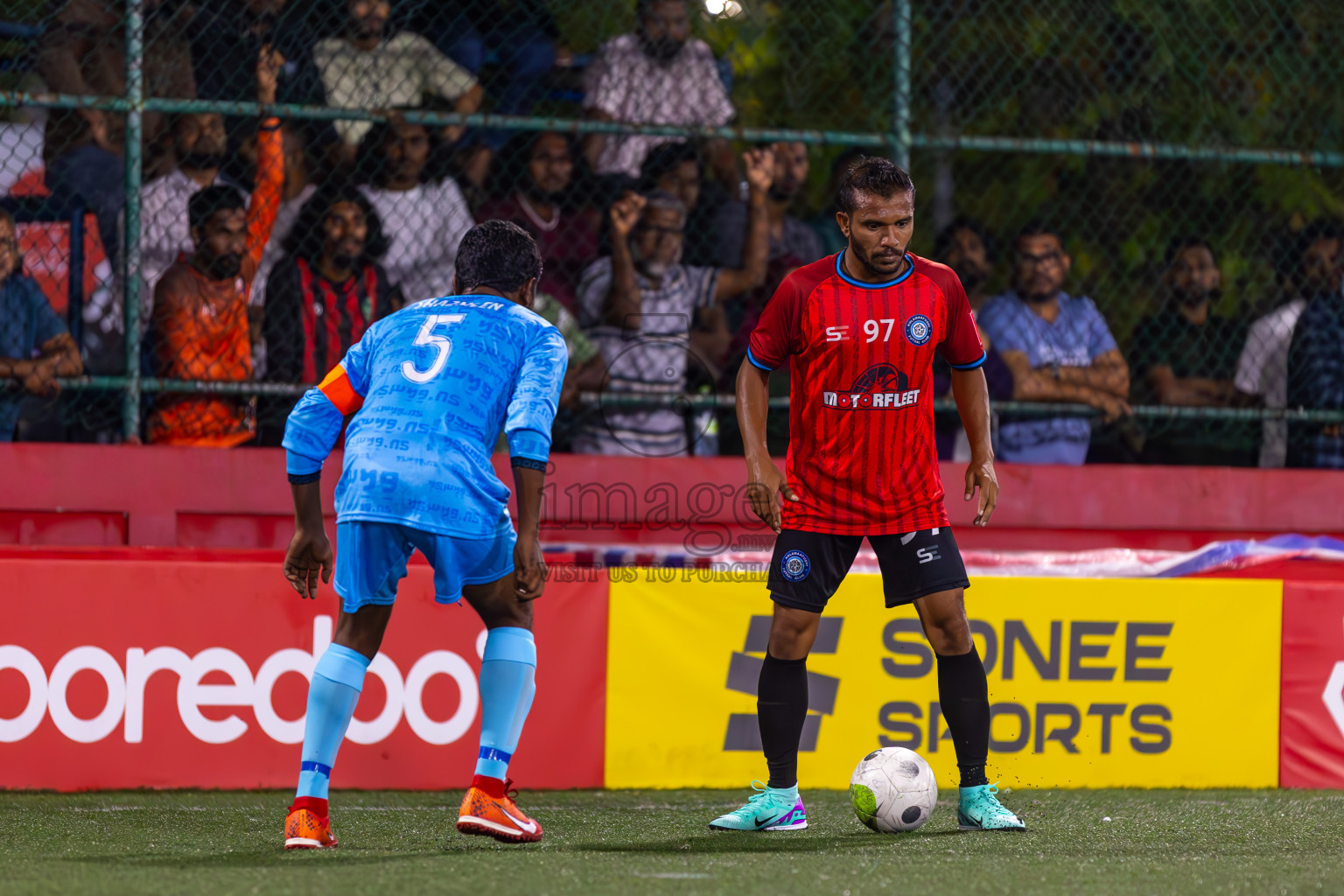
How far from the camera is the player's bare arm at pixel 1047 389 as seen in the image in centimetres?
724

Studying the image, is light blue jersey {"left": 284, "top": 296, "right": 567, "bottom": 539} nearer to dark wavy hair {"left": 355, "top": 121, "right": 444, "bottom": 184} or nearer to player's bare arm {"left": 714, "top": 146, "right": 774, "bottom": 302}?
dark wavy hair {"left": 355, "top": 121, "right": 444, "bottom": 184}

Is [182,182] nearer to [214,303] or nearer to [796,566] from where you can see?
[214,303]

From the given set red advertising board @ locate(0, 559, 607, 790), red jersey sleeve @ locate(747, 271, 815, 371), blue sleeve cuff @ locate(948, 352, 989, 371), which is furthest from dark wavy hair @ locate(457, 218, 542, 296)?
red advertising board @ locate(0, 559, 607, 790)

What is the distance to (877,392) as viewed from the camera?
467 centimetres

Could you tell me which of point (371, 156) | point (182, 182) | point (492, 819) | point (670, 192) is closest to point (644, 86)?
point (670, 192)

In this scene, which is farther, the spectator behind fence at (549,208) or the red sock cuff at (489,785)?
the spectator behind fence at (549,208)

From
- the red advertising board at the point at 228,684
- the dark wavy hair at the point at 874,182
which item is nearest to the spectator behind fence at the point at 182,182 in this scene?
the red advertising board at the point at 228,684

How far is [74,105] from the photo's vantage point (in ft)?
21.0

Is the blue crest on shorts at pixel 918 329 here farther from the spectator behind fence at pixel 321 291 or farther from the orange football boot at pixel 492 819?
the spectator behind fence at pixel 321 291

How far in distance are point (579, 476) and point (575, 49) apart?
205 cm

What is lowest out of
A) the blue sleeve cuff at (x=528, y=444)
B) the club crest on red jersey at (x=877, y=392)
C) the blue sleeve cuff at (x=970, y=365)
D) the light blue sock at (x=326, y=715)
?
the light blue sock at (x=326, y=715)

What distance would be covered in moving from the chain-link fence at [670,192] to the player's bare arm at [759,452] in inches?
85.6

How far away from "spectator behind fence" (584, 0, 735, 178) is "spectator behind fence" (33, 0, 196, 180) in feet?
5.94

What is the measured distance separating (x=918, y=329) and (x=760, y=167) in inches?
110
